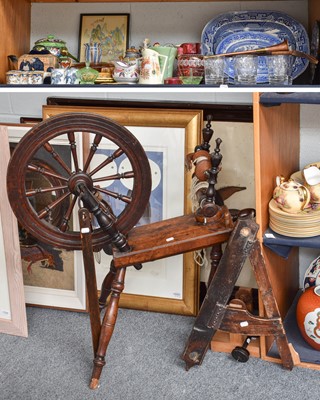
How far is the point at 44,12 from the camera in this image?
2549 millimetres

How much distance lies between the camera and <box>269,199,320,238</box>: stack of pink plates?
6.39 feet

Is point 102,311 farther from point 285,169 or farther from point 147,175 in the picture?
point 285,169

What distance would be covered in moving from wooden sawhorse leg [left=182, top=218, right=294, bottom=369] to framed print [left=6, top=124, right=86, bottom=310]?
0.60 meters

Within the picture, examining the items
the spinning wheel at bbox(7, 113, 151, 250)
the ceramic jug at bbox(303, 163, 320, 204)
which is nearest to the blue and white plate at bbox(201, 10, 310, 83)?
the ceramic jug at bbox(303, 163, 320, 204)

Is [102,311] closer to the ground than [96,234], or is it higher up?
closer to the ground

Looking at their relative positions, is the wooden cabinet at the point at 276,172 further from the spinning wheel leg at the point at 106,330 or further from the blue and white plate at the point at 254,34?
the spinning wheel leg at the point at 106,330

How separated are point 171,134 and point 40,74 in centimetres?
55

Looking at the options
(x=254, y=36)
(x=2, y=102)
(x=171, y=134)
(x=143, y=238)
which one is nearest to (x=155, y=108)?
(x=171, y=134)

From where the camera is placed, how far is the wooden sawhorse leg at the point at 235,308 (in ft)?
→ 6.09

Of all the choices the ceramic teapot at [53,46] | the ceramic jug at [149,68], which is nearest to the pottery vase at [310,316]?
the ceramic jug at [149,68]

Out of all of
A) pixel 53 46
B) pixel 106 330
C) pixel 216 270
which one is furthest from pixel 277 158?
pixel 53 46

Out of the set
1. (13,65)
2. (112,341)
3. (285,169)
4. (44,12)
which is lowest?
(112,341)

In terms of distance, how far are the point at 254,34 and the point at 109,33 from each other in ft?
1.98

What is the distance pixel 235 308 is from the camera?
196cm
